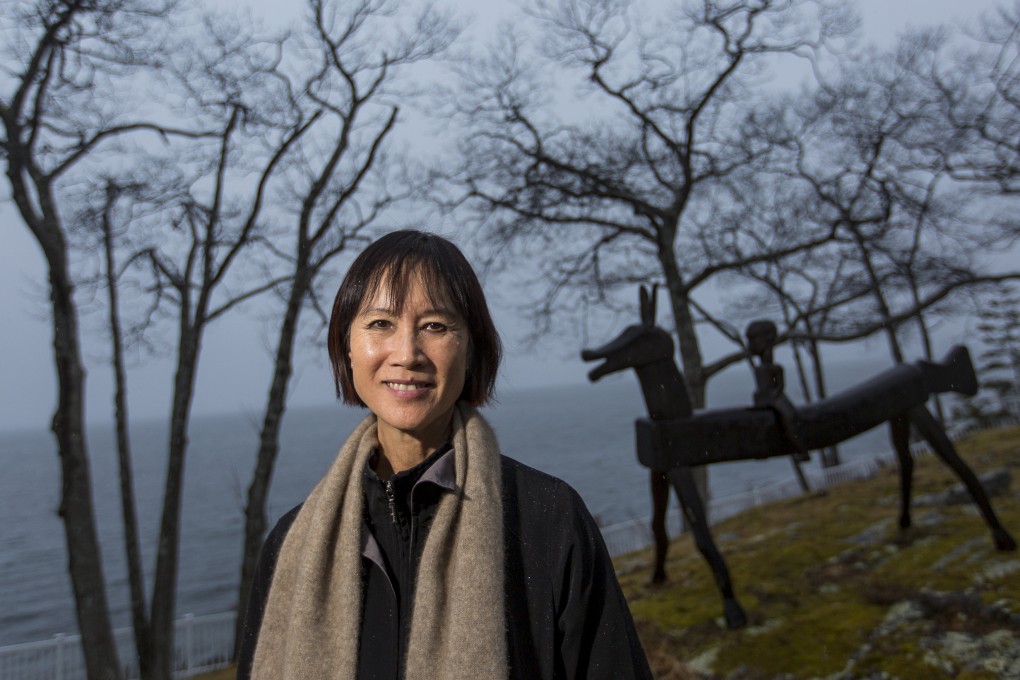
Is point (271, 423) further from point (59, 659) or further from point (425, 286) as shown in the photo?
point (425, 286)

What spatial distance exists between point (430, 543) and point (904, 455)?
257 inches

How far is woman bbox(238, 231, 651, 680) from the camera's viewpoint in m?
1.47

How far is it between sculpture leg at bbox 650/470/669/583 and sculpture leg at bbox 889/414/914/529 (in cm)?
249

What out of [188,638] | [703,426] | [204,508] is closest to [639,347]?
[703,426]

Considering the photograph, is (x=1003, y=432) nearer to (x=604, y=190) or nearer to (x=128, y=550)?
(x=604, y=190)

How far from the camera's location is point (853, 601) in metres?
5.15

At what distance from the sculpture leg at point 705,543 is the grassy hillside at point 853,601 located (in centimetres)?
12

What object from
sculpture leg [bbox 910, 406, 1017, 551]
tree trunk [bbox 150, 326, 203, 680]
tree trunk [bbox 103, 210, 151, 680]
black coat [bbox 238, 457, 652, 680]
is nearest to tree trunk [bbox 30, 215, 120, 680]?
tree trunk [bbox 150, 326, 203, 680]

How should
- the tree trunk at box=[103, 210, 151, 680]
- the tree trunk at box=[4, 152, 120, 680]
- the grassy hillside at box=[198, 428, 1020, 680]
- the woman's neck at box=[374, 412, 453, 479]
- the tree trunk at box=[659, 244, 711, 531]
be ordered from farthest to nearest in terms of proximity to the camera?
the tree trunk at box=[659, 244, 711, 531], the tree trunk at box=[103, 210, 151, 680], the tree trunk at box=[4, 152, 120, 680], the grassy hillside at box=[198, 428, 1020, 680], the woman's neck at box=[374, 412, 453, 479]

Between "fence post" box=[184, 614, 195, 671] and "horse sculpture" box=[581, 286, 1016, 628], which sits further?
"fence post" box=[184, 614, 195, 671]

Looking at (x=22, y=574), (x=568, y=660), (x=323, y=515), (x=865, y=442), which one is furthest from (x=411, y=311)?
(x=865, y=442)

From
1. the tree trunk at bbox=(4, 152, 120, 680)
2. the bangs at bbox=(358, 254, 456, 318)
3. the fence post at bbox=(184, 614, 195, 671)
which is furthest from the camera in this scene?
the fence post at bbox=(184, 614, 195, 671)

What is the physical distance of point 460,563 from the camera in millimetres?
1484

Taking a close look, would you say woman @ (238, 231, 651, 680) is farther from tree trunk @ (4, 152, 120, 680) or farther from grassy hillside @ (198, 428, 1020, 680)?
tree trunk @ (4, 152, 120, 680)
